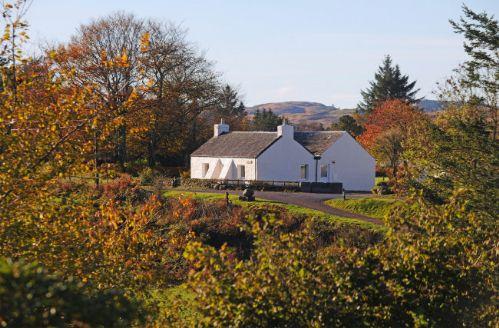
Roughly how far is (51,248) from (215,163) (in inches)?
1785

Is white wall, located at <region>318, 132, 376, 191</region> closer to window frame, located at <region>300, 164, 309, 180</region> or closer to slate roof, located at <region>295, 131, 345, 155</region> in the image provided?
slate roof, located at <region>295, 131, 345, 155</region>

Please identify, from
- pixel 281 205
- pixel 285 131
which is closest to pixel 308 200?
pixel 281 205

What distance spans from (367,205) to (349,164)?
16.1 m

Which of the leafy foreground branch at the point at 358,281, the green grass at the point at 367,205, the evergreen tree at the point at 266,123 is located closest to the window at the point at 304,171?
the green grass at the point at 367,205

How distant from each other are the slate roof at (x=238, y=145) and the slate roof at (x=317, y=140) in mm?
3376

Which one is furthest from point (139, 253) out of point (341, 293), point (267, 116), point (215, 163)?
point (267, 116)

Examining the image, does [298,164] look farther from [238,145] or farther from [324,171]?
[238,145]

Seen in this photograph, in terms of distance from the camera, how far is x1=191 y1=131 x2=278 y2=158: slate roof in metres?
53.8

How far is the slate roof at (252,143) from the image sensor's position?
54.1m

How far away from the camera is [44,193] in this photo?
11.4 meters

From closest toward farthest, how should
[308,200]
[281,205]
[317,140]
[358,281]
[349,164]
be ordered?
[358,281]
[281,205]
[308,200]
[349,164]
[317,140]

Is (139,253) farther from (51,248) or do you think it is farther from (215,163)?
(215,163)

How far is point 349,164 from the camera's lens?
56344 millimetres

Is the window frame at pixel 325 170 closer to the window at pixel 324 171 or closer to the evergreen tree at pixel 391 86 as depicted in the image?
the window at pixel 324 171
